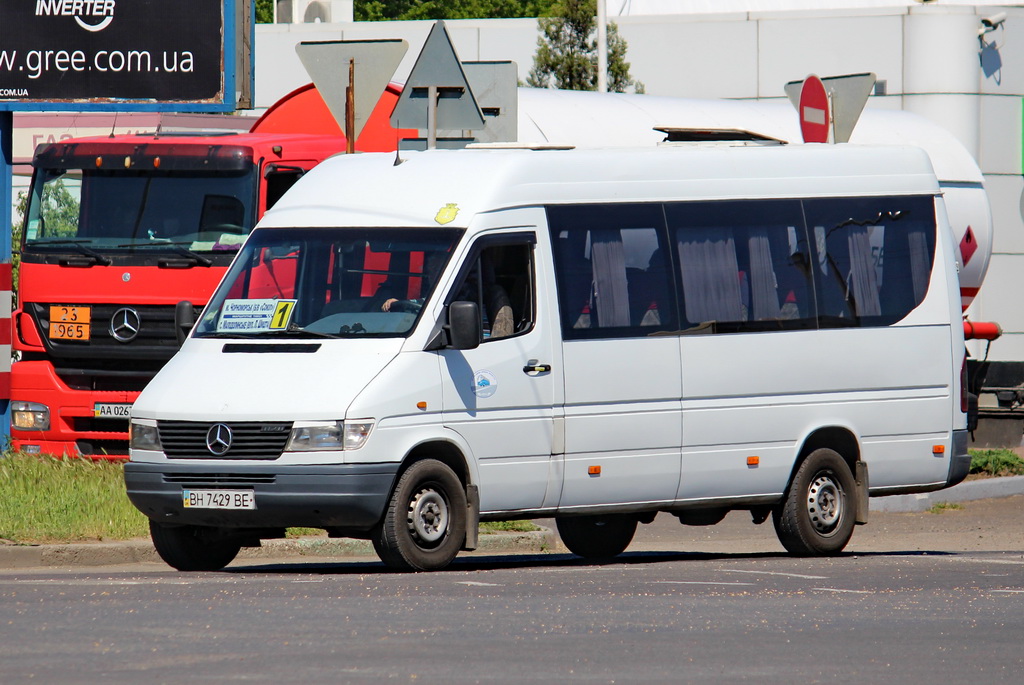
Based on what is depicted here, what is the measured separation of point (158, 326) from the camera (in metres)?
16.2

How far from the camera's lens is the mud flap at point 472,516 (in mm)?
11477

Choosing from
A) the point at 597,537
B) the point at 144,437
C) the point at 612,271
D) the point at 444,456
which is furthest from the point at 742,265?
the point at 144,437

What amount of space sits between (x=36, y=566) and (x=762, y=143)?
5679 millimetres

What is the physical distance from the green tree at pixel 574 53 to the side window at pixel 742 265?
1836cm

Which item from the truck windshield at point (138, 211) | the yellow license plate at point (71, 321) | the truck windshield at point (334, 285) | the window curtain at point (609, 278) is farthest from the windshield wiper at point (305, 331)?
the yellow license plate at point (71, 321)

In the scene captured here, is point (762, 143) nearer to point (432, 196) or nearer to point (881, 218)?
A: point (881, 218)

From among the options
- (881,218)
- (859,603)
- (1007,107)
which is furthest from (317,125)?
(1007,107)

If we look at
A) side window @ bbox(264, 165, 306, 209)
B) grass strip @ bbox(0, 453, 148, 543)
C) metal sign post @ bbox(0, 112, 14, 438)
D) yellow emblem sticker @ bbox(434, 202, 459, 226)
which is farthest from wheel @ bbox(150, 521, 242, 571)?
metal sign post @ bbox(0, 112, 14, 438)

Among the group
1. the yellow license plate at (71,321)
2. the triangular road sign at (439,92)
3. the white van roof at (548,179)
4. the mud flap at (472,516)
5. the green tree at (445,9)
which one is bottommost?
the mud flap at (472,516)

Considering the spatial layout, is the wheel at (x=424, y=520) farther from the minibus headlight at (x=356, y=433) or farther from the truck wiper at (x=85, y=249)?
the truck wiper at (x=85, y=249)

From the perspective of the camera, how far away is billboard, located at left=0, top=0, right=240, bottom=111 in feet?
55.7

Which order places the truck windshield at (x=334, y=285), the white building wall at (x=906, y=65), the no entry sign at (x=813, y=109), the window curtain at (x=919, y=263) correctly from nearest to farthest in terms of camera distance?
the truck windshield at (x=334, y=285) < the window curtain at (x=919, y=263) < the no entry sign at (x=813, y=109) < the white building wall at (x=906, y=65)

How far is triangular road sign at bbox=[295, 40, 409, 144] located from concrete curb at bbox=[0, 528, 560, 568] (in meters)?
3.07

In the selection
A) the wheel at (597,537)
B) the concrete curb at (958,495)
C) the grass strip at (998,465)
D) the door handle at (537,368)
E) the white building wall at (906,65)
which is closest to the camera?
the door handle at (537,368)
